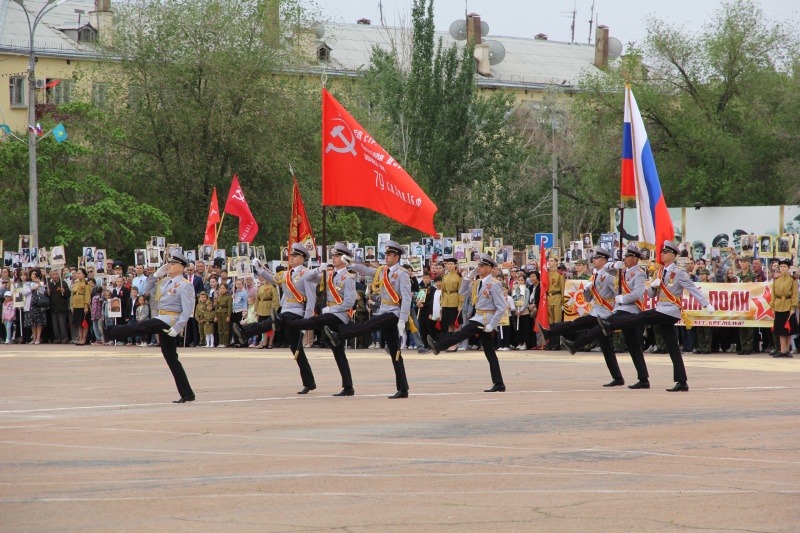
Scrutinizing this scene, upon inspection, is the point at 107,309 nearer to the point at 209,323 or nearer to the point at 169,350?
the point at 209,323

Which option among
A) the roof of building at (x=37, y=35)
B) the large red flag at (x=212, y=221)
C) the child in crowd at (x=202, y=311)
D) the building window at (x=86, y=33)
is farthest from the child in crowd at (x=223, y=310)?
the building window at (x=86, y=33)

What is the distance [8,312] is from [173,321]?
19093 mm

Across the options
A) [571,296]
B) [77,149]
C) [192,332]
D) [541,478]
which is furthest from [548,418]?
[77,149]

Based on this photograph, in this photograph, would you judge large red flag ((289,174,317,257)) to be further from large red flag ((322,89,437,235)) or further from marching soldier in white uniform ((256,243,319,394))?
marching soldier in white uniform ((256,243,319,394))

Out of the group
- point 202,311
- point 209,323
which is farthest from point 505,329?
point 202,311

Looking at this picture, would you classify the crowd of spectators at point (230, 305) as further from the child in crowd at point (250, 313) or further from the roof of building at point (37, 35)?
the roof of building at point (37, 35)

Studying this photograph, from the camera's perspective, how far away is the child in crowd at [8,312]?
32.8 m

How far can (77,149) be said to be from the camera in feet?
144

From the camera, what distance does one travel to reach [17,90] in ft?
214

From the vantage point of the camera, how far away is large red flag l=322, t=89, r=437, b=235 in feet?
56.2

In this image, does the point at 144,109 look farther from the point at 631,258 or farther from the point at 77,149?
the point at 631,258

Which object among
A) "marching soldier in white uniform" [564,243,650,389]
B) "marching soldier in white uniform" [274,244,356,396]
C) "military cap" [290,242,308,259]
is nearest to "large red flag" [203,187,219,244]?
"military cap" [290,242,308,259]

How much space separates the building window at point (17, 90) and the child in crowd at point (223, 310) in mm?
39511

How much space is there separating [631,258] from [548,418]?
435 cm
